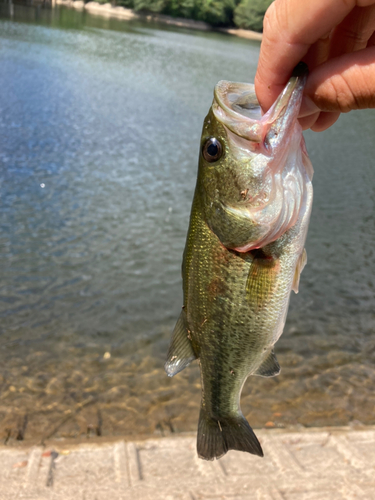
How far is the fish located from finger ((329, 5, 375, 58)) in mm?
293

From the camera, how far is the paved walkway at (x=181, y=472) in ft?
12.9

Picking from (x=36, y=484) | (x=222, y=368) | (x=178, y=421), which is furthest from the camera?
(x=178, y=421)

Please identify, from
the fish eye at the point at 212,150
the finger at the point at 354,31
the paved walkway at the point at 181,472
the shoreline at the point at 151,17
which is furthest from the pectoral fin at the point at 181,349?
the shoreline at the point at 151,17

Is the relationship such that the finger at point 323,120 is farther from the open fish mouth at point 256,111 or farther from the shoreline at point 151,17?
the shoreline at point 151,17

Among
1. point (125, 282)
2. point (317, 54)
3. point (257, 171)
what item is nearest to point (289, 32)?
point (317, 54)

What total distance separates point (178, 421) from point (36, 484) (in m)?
1.67

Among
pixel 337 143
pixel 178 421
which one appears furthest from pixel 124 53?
pixel 178 421

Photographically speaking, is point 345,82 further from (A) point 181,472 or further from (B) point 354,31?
(A) point 181,472

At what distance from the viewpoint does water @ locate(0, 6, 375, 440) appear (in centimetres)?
539

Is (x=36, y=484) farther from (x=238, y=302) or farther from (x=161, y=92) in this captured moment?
(x=161, y=92)

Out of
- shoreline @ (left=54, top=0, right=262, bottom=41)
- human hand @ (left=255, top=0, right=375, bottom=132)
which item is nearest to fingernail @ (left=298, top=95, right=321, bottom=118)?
human hand @ (left=255, top=0, right=375, bottom=132)

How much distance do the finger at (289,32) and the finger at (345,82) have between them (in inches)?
5.0

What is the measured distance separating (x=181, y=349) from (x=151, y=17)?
94523mm

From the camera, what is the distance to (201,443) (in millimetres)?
2479
